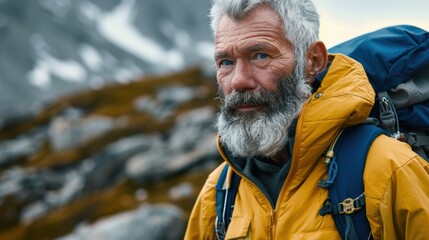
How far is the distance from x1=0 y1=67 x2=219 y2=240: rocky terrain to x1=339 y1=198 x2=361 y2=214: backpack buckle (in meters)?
17.4

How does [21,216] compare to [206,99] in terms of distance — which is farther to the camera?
[206,99]

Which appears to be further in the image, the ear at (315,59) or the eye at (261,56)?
the ear at (315,59)

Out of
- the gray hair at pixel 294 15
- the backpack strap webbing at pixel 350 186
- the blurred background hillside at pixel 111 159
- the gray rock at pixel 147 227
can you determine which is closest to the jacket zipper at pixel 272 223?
the backpack strap webbing at pixel 350 186

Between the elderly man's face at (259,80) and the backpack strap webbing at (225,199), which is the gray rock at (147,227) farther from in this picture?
the elderly man's face at (259,80)

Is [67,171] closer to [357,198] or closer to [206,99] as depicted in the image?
[206,99]

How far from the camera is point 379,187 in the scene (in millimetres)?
3393

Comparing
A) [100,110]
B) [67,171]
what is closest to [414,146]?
[67,171]

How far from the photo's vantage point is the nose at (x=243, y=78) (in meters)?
4.01

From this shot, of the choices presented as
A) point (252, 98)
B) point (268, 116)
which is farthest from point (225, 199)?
point (252, 98)

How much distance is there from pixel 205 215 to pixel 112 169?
107 ft

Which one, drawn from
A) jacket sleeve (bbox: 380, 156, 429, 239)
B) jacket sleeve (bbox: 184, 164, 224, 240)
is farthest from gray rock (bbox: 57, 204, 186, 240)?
jacket sleeve (bbox: 380, 156, 429, 239)

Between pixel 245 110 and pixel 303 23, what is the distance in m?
0.84

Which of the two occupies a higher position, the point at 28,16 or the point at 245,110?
the point at 28,16

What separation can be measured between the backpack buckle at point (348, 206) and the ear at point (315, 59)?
46.2 inches
